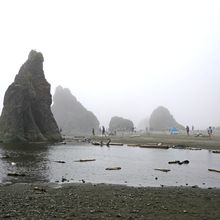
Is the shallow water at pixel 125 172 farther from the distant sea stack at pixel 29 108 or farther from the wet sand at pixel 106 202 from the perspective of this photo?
the distant sea stack at pixel 29 108

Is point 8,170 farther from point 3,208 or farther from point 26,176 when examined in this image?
point 3,208

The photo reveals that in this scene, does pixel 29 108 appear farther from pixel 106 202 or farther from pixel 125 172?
pixel 106 202

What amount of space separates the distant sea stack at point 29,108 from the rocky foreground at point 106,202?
79.4 m

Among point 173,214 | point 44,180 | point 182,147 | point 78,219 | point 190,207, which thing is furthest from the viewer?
point 182,147

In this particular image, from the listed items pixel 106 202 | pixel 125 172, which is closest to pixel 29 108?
pixel 125 172

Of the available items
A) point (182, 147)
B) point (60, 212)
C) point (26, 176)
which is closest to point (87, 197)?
point (60, 212)

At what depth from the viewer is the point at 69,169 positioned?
45281mm

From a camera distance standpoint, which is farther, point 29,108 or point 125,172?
point 29,108

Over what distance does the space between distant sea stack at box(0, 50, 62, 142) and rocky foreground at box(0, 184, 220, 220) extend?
261 ft

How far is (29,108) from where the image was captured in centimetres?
11712

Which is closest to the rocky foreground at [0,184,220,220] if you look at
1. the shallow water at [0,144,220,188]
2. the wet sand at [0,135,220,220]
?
the wet sand at [0,135,220,220]

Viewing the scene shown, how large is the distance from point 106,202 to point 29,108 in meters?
97.1

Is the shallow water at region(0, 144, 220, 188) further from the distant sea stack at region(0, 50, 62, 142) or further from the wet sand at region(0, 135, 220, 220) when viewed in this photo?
the distant sea stack at region(0, 50, 62, 142)

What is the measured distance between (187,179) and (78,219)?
2069 centimetres
